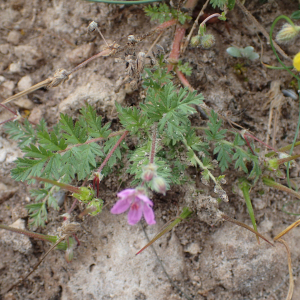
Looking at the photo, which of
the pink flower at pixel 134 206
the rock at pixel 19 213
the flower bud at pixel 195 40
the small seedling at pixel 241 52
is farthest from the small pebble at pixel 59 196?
the small seedling at pixel 241 52

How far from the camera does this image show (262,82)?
3.03 meters

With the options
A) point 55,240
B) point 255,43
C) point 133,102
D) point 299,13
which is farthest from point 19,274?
point 299,13

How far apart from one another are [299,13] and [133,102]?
1701 millimetres

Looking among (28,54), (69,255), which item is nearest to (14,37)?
(28,54)

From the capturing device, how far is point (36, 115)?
306cm

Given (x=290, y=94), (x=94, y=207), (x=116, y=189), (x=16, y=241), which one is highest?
(x=94, y=207)

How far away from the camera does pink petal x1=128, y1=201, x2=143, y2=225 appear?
1.95 metres

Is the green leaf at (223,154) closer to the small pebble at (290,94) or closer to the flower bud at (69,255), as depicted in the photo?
the small pebble at (290,94)

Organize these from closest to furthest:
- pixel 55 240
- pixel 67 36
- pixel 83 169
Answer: pixel 83 169 < pixel 55 240 < pixel 67 36

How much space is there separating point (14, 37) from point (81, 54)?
31.0 inches

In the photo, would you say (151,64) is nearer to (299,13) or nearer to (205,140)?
(205,140)

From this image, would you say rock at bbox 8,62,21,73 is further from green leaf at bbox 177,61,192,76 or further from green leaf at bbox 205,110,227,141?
green leaf at bbox 205,110,227,141

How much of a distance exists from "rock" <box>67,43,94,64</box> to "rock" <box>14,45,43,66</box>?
361 mm

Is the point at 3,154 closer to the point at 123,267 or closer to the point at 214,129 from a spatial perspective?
the point at 123,267
